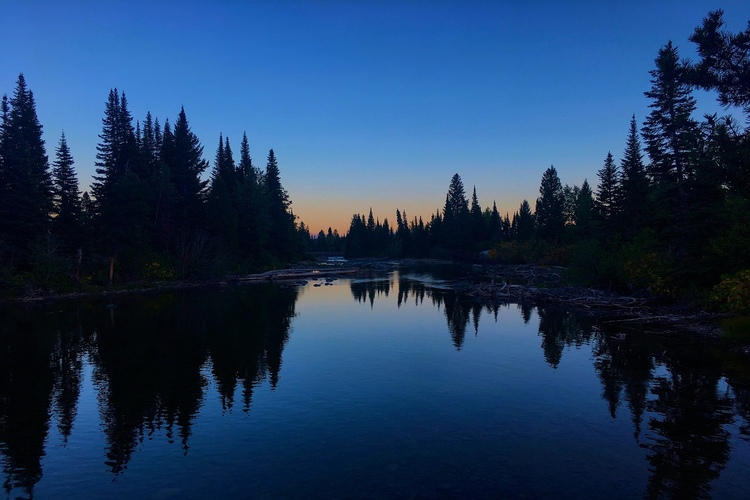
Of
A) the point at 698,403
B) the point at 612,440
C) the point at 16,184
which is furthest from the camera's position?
the point at 16,184

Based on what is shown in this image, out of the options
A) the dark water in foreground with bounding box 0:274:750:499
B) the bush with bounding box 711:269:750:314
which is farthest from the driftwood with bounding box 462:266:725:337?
the dark water in foreground with bounding box 0:274:750:499

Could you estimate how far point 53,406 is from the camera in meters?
15.2

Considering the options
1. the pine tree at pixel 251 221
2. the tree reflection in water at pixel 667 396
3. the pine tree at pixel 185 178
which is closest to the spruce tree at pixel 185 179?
the pine tree at pixel 185 178

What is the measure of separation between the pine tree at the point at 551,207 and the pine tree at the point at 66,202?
3286 inches

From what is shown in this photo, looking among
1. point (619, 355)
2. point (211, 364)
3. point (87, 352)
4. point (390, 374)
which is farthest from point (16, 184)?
point (619, 355)

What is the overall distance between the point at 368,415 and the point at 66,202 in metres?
57.1

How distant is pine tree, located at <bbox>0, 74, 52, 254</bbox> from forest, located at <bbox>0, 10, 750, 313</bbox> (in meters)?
0.17

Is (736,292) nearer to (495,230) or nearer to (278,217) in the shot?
(278,217)

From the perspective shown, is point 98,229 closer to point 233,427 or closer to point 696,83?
point 233,427

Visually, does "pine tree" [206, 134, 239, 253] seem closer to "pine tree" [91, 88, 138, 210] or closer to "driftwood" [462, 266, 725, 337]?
"pine tree" [91, 88, 138, 210]

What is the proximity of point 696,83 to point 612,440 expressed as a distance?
1613 cm

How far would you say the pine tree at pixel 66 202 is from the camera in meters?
53.4

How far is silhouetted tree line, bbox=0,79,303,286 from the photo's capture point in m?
48.1

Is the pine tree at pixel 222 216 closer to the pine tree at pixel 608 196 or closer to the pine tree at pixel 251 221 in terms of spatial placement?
the pine tree at pixel 251 221
